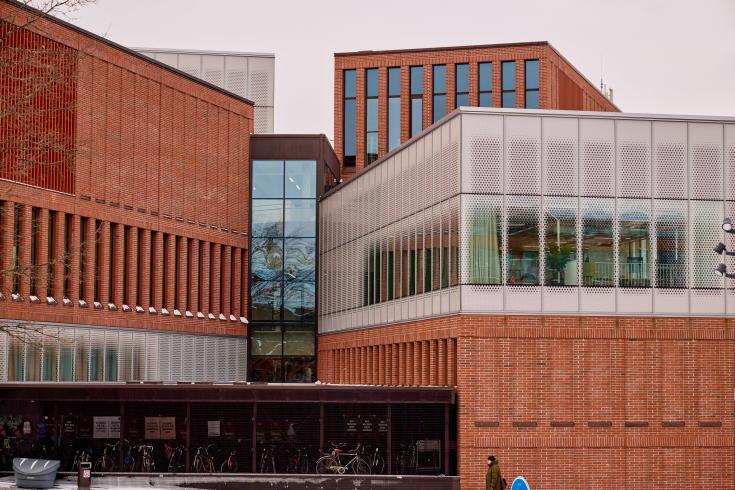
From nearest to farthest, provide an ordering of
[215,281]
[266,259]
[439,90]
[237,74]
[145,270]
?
[145,270] → [215,281] → [266,259] → [439,90] → [237,74]

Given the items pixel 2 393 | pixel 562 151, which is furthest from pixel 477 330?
pixel 2 393

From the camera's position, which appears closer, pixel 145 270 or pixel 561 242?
pixel 561 242

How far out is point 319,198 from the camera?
62750 mm

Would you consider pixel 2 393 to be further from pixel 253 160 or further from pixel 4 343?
pixel 253 160

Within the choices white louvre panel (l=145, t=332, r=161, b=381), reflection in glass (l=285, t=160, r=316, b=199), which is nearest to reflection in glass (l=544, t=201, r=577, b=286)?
white louvre panel (l=145, t=332, r=161, b=381)

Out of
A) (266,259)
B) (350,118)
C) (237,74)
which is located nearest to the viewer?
(266,259)

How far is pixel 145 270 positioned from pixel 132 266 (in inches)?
47.0

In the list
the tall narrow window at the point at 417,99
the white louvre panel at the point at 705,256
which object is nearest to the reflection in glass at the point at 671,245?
the white louvre panel at the point at 705,256

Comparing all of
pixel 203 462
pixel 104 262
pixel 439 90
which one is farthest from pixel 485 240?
pixel 439 90

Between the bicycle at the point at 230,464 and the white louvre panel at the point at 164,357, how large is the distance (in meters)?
17.2

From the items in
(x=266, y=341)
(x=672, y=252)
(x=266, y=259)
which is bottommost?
(x=266, y=341)

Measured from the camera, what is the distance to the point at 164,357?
57.4 meters

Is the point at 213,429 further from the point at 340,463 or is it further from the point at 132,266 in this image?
the point at 132,266

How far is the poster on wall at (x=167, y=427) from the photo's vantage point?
40.8m
